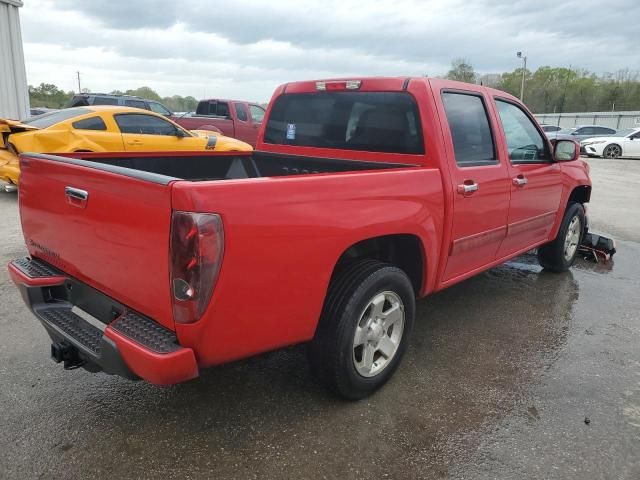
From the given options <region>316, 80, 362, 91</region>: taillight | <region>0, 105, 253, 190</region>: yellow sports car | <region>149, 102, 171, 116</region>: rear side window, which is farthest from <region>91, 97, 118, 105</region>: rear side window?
<region>316, 80, 362, 91</region>: taillight

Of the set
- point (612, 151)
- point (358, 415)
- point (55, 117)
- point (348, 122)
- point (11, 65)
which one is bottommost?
point (358, 415)

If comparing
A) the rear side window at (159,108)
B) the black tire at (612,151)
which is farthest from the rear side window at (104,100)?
the black tire at (612,151)

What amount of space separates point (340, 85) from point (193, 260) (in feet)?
7.53

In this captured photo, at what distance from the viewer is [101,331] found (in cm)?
239

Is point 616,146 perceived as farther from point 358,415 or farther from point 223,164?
point 358,415

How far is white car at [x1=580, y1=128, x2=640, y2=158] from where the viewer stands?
21.1 m

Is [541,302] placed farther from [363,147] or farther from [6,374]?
[6,374]

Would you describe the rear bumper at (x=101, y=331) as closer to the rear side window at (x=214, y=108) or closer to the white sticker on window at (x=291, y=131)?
the white sticker on window at (x=291, y=131)

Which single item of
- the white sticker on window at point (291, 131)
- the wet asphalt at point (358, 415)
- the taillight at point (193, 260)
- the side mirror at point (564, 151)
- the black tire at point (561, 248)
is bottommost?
the wet asphalt at point (358, 415)

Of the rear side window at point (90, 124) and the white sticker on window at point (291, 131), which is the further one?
the rear side window at point (90, 124)

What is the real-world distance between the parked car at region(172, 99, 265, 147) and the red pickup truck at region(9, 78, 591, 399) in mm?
11883

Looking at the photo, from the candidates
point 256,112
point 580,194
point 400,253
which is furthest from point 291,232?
point 256,112

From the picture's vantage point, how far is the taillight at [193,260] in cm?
192

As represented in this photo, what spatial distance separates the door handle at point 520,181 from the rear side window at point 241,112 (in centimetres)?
1291
